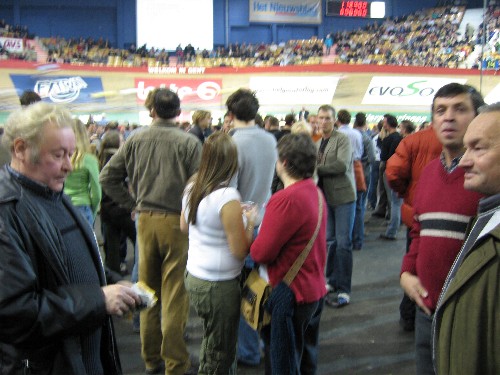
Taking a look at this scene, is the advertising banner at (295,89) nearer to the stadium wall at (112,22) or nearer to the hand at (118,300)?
the stadium wall at (112,22)

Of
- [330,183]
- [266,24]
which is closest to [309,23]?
[266,24]

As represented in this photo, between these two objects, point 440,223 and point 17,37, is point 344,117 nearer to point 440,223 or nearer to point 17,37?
point 440,223

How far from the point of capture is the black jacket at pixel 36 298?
1320 millimetres

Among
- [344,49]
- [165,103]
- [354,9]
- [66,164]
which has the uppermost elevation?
[354,9]

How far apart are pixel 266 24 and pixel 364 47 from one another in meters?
5.68

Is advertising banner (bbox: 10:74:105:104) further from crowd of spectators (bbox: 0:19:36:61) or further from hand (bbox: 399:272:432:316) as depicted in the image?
hand (bbox: 399:272:432:316)

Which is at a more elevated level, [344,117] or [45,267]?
[344,117]

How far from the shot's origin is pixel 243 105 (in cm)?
315

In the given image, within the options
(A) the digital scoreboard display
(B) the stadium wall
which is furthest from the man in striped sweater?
(A) the digital scoreboard display

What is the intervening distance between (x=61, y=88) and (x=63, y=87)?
0.27 feet

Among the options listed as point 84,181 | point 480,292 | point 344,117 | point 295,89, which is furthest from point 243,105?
point 295,89

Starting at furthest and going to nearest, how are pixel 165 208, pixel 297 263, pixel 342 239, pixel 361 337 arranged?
pixel 342 239 → pixel 361 337 → pixel 165 208 → pixel 297 263

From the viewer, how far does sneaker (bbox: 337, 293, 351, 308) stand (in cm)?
420

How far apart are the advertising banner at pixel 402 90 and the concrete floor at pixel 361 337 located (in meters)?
13.2
